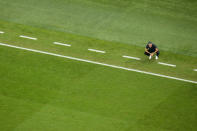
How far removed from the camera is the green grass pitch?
1962cm

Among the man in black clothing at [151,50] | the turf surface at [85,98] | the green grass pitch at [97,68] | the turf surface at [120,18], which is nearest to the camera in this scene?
the turf surface at [85,98]

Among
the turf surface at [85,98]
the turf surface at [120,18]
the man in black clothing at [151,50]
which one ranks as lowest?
the turf surface at [85,98]

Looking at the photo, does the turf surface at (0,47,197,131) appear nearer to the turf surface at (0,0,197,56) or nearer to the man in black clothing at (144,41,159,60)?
the man in black clothing at (144,41,159,60)

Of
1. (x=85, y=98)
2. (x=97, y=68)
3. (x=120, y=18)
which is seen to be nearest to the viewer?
(x=85, y=98)

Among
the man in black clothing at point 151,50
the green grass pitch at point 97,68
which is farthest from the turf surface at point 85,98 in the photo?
the man in black clothing at point 151,50

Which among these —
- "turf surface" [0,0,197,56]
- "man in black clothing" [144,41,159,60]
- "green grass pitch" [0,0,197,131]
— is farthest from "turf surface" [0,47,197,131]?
"turf surface" [0,0,197,56]

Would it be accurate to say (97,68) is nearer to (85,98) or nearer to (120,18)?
(85,98)

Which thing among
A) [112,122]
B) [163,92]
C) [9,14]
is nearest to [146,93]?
[163,92]

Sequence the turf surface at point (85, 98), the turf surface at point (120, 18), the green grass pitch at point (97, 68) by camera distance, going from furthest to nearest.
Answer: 1. the turf surface at point (120, 18)
2. the green grass pitch at point (97, 68)
3. the turf surface at point (85, 98)

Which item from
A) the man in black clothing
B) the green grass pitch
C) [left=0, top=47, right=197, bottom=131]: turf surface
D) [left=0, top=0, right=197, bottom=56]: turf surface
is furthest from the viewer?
[left=0, top=0, right=197, bottom=56]: turf surface

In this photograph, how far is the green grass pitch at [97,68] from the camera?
1962cm

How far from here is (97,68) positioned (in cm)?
2362

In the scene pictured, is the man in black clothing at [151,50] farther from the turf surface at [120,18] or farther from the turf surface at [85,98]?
the turf surface at [85,98]

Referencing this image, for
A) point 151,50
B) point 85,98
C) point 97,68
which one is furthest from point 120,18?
point 85,98
